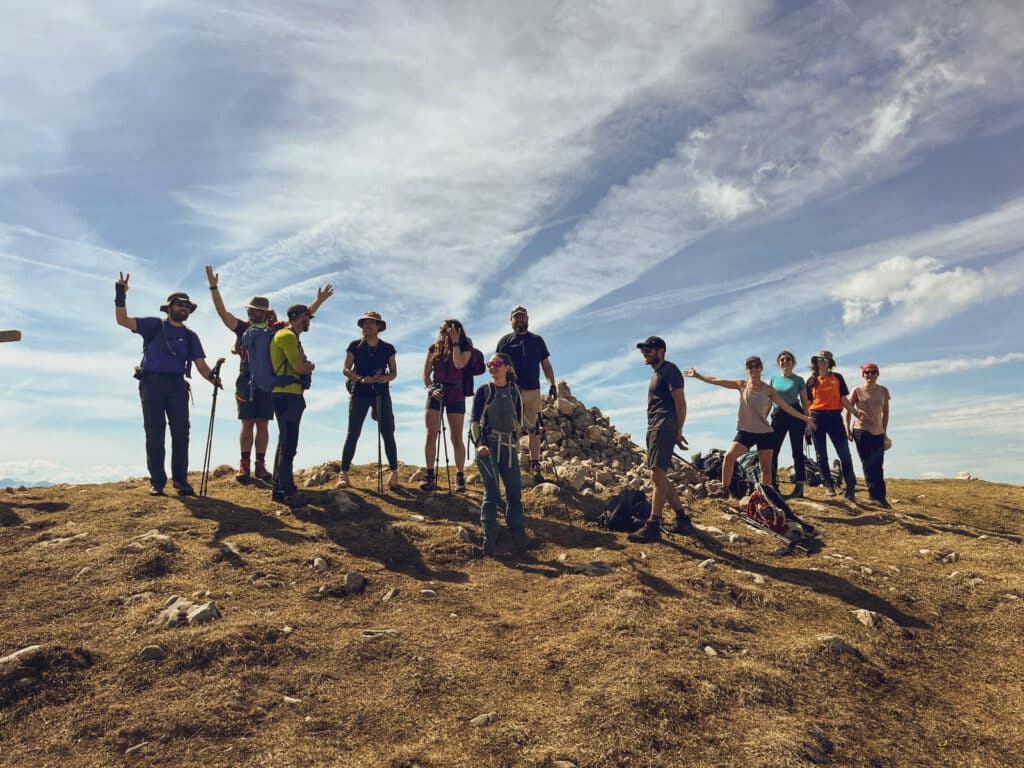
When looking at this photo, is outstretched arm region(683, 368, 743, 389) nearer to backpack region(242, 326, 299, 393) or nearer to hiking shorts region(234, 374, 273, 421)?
backpack region(242, 326, 299, 393)

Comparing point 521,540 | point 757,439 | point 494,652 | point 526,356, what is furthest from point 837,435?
point 494,652

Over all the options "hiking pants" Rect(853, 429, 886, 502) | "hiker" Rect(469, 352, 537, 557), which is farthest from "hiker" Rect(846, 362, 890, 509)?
"hiker" Rect(469, 352, 537, 557)

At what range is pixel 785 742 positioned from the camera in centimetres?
475

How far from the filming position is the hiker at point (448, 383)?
1116cm

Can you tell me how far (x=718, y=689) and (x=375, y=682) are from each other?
331 centimetres

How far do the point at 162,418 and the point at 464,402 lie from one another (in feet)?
18.1

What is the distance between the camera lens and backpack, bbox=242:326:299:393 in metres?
9.98

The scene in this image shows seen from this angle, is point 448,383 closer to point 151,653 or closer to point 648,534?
point 648,534

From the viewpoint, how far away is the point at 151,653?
18.8ft

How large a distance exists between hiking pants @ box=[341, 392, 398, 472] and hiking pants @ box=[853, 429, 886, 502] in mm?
10241

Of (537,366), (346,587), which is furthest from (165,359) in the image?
(537,366)

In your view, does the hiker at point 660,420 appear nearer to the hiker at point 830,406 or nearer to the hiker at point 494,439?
the hiker at point 494,439

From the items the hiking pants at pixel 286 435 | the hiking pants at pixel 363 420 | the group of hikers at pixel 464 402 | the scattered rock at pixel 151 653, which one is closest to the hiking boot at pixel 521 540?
the group of hikers at pixel 464 402

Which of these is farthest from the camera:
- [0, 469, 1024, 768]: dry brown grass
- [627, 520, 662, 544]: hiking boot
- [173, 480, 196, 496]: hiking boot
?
[173, 480, 196, 496]: hiking boot
